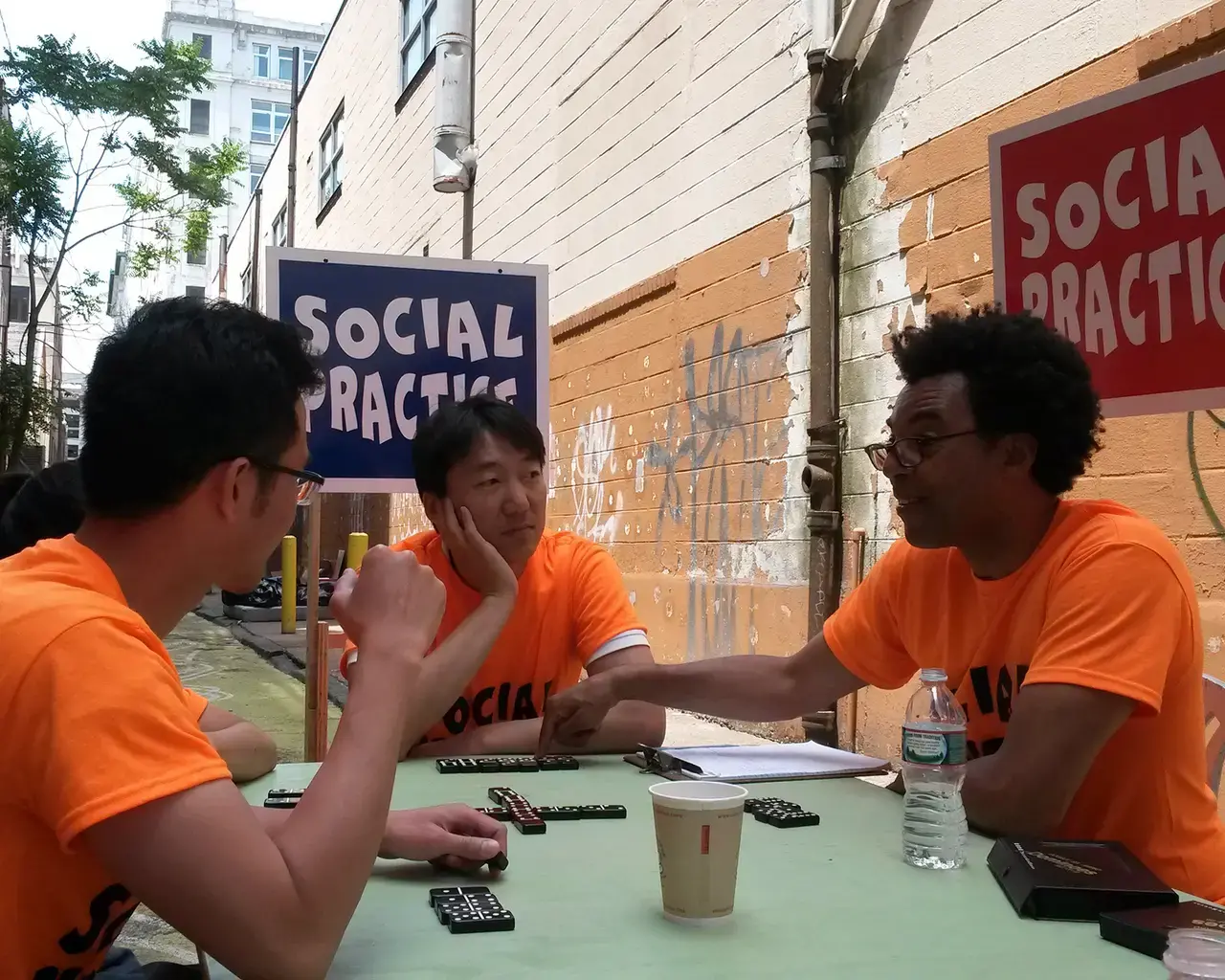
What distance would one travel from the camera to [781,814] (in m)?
1.62

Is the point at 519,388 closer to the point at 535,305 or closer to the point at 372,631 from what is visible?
the point at 535,305

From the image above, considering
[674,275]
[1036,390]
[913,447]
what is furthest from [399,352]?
[674,275]

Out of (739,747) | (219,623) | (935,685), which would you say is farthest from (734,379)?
(219,623)

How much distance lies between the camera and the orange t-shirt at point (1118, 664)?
164 centimetres

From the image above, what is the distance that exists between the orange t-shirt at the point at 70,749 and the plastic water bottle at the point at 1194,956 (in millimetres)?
888

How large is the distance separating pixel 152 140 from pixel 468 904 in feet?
52.7

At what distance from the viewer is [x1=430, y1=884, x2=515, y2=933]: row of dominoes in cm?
115

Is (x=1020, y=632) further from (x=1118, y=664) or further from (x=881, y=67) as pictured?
(x=881, y=67)

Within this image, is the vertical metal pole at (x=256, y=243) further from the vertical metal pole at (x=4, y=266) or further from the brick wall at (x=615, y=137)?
the brick wall at (x=615, y=137)

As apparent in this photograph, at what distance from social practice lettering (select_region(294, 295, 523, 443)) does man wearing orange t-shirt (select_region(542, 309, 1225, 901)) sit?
4.35 feet

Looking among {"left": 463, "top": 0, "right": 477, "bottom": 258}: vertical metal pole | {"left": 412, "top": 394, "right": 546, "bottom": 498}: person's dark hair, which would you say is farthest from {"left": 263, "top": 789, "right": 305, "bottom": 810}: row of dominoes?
{"left": 463, "top": 0, "right": 477, "bottom": 258}: vertical metal pole

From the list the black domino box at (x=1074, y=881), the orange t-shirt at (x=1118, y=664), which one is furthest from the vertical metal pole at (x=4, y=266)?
the black domino box at (x=1074, y=881)

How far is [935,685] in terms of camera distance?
5.16ft

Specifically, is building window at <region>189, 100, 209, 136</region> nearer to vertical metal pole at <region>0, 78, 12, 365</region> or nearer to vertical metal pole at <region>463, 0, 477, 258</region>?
vertical metal pole at <region>0, 78, 12, 365</region>
